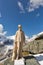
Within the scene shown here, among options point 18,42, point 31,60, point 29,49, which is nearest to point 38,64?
point 31,60

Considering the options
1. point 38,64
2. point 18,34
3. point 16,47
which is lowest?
point 38,64

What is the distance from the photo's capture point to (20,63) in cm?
1391

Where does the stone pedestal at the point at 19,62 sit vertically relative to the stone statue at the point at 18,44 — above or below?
below

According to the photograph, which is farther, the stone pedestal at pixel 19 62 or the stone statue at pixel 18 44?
the stone statue at pixel 18 44

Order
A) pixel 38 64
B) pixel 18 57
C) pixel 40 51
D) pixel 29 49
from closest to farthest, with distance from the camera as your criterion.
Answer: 1. pixel 38 64
2. pixel 18 57
3. pixel 40 51
4. pixel 29 49

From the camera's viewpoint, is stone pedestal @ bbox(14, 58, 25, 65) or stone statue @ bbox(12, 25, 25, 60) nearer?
stone pedestal @ bbox(14, 58, 25, 65)

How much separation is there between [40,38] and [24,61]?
884cm

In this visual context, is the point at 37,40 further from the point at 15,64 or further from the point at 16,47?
the point at 15,64

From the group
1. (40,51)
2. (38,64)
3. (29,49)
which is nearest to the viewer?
(38,64)

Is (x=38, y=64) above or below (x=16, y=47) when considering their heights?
below

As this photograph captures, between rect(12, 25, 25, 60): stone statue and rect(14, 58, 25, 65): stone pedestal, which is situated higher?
rect(12, 25, 25, 60): stone statue

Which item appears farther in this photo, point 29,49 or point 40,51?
point 29,49

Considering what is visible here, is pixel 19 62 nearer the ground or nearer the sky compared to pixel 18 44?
nearer the ground

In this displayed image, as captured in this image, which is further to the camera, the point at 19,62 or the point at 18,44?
the point at 18,44
